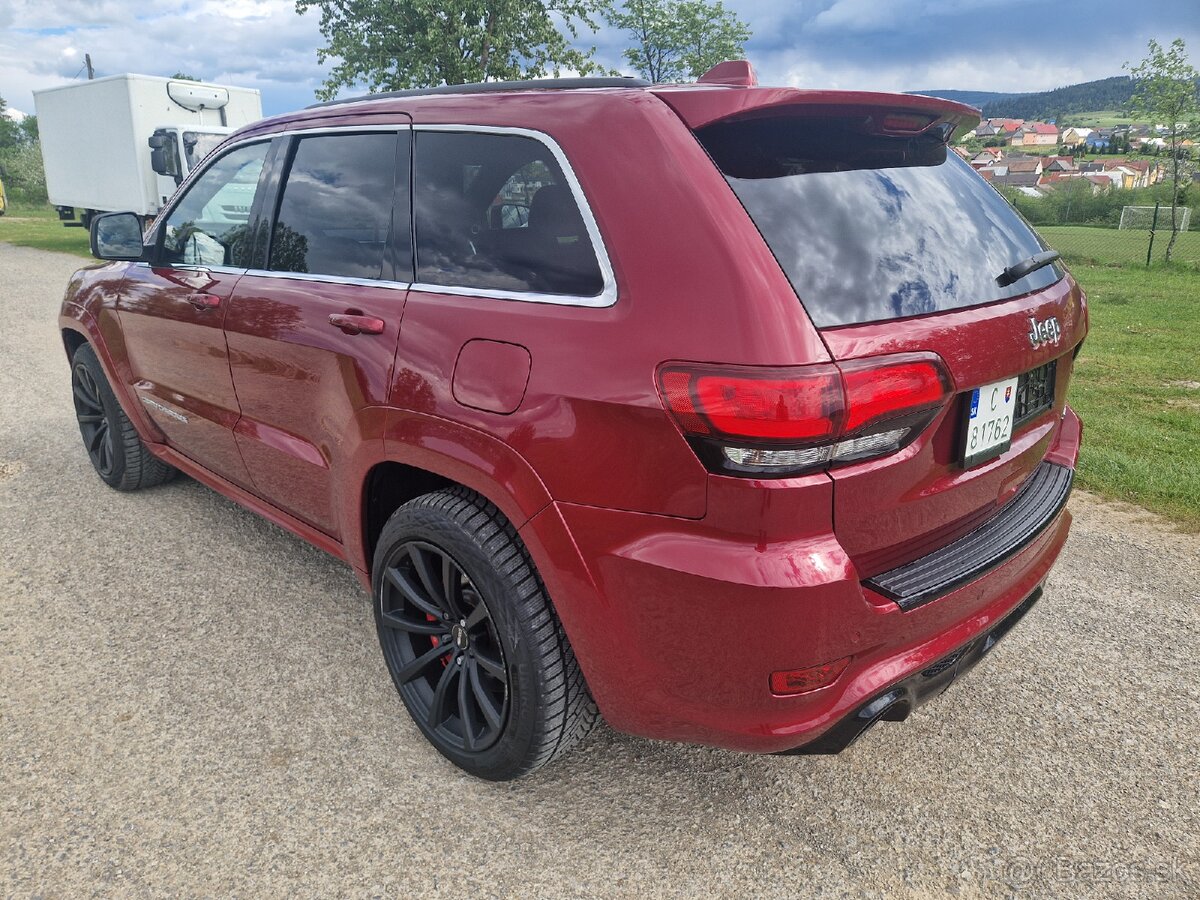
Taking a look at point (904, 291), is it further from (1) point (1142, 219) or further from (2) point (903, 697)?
(1) point (1142, 219)

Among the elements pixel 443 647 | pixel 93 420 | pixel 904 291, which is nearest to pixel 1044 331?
pixel 904 291

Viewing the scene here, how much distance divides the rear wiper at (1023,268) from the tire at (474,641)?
54.1 inches

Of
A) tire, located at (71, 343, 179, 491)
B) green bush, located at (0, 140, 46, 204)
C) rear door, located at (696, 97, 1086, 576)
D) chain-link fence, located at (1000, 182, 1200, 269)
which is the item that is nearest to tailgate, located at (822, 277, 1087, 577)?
rear door, located at (696, 97, 1086, 576)

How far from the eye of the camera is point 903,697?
6.52ft

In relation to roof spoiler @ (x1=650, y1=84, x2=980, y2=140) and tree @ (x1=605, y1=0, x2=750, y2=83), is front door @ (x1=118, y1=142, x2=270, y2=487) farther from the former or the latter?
tree @ (x1=605, y1=0, x2=750, y2=83)

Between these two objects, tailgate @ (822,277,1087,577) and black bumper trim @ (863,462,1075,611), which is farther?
black bumper trim @ (863,462,1075,611)

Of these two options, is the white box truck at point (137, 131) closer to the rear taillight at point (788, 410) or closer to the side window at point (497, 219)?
the side window at point (497, 219)

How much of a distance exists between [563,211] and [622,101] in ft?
0.95

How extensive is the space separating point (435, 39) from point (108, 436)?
1938 cm

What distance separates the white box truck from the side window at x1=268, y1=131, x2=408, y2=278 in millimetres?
14131

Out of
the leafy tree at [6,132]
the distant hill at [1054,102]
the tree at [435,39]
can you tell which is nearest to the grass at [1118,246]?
the tree at [435,39]

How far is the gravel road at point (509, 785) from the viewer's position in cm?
210

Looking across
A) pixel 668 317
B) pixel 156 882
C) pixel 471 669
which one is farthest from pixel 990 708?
pixel 156 882

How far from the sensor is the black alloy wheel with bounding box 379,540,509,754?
2316 millimetres
